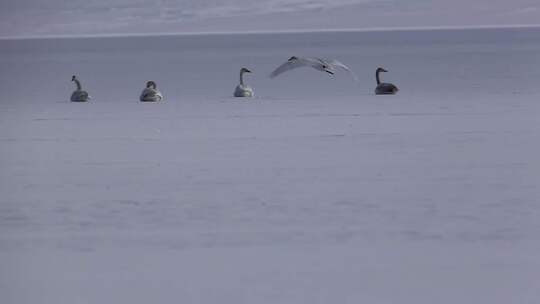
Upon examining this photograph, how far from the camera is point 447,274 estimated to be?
9.19 m

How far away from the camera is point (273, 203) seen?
1192 cm

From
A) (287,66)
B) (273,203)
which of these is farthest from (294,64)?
(273,203)

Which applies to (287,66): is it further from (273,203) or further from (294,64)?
(273,203)

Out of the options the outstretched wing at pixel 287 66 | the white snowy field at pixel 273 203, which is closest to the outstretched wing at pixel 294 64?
the outstretched wing at pixel 287 66

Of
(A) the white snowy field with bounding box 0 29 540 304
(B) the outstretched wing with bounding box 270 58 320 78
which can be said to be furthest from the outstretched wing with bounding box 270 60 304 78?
(A) the white snowy field with bounding box 0 29 540 304

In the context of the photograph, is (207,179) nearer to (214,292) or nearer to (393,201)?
(393,201)

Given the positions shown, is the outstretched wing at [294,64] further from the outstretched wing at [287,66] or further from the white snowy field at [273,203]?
the white snowy field at [273,203]

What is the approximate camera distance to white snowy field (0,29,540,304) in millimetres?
9016

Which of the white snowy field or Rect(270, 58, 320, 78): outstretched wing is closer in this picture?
the white snowy field

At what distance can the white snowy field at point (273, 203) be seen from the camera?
29.6 feet

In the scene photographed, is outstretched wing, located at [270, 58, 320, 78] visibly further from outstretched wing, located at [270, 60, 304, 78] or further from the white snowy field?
the white snowy field

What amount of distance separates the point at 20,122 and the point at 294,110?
12.4 feet

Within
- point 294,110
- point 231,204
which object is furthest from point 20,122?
point 231,204

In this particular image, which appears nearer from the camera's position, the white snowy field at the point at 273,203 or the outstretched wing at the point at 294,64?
the white snowy field at the point at 273,203
